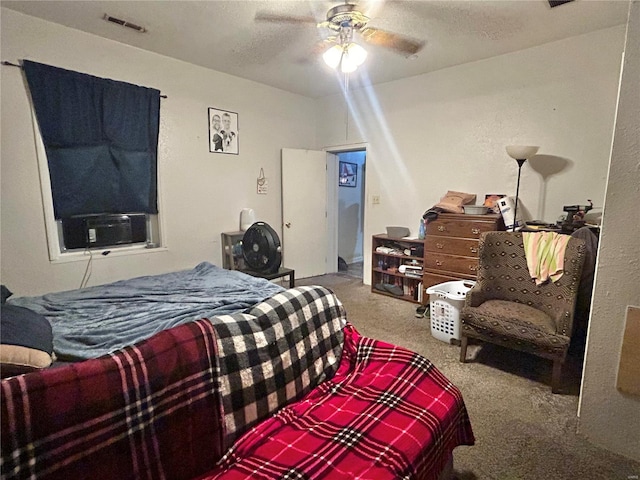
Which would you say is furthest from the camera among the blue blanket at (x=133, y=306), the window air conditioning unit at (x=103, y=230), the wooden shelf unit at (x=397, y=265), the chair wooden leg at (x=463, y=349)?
the wooden shelf unit at (x=397, y=265)

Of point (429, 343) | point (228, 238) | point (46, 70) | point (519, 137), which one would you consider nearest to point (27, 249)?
point (46, 70)

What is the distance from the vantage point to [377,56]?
134 inches

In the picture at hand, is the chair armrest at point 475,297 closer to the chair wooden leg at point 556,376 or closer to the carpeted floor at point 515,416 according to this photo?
the carpeted floor at point 515,416

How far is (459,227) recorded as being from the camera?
11.0 ft

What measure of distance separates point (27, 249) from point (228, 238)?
1.87 meters

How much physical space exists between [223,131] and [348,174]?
2.59 meters

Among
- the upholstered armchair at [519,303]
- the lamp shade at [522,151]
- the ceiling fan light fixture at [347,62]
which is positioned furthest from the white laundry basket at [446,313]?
the ceiling fan light fixture at [347,62]

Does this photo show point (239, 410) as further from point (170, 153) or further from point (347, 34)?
point (170, 153)

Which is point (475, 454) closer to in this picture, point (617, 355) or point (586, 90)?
point (617, 355)

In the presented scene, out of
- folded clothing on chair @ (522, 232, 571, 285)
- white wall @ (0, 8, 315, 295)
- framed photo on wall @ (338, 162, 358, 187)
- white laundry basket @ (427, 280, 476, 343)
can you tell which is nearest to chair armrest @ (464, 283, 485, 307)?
white laundry basket @ (427, 280, 476, 343)

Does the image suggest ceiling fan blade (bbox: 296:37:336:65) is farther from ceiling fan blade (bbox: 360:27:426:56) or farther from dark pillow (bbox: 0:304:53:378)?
dark pillow (bbox: 0:304:53:378)

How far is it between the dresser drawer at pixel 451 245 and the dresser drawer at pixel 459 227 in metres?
0.04

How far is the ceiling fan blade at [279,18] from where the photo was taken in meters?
2.54

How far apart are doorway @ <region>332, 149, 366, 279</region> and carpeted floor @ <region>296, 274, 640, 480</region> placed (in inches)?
116
